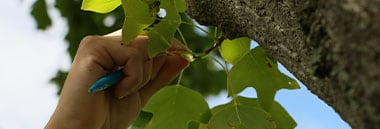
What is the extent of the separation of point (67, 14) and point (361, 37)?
1.76 m

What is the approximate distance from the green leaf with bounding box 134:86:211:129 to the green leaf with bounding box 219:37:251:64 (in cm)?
7

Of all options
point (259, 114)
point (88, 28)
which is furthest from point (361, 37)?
point (88, 28)

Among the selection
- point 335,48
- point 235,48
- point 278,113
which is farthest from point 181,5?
point 335,48

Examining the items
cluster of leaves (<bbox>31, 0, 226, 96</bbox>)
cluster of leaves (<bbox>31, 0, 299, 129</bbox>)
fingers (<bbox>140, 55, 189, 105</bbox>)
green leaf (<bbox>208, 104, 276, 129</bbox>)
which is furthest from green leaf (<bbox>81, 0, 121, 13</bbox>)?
cluster of leaves (<bbox>31, 0, 226, 96</bbox>)

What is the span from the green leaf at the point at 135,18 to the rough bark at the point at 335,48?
7.9 inches

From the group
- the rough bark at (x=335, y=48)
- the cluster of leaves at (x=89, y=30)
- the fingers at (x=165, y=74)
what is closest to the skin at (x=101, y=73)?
the fingers at (x=165, y=74)

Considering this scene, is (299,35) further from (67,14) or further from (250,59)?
(67,14)

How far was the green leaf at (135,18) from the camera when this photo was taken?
2.25 feet

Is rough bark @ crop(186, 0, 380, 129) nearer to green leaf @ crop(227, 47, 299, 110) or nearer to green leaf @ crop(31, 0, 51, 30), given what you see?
green leaf @ crop(227, 47, 299, 110)

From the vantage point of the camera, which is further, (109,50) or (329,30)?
(109,50)

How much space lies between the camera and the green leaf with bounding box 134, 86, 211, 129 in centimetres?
87

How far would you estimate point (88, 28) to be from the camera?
79.4 inches

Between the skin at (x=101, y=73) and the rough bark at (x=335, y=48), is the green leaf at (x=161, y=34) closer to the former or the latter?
the skin at (x=101, y=73)

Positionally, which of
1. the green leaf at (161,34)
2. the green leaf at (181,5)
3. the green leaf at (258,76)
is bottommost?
the green leaf at (258,76)
